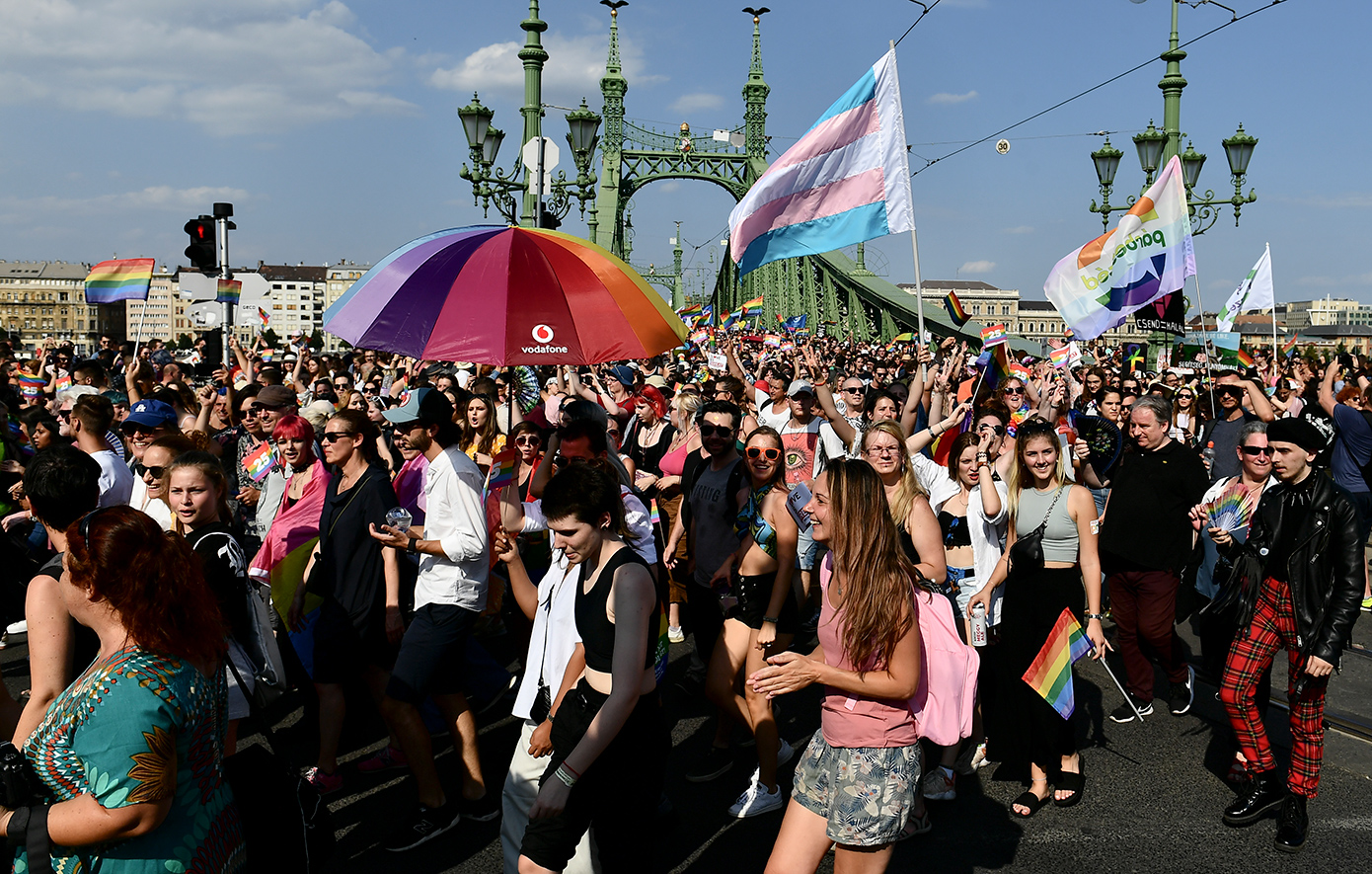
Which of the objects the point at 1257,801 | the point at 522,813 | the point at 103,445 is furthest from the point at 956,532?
the point at 103,445

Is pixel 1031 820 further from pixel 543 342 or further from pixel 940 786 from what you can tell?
pixel 543 342

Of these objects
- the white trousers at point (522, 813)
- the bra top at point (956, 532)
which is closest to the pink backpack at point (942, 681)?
the white trousers at point (522, 813)

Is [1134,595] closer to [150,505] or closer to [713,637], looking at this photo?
[713,637]

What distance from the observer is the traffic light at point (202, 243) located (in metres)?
10.0

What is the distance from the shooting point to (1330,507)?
3.98m

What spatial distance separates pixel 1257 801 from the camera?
4102mm

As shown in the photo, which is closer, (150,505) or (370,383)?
(150,505)

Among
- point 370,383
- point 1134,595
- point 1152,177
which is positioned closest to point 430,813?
point 1134,595

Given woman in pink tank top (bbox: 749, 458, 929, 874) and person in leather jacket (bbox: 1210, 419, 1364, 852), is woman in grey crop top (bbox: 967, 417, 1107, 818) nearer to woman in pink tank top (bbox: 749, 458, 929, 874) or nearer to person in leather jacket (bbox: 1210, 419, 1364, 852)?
person in leather jacket (bbox: 1210, 419, 1364, 852)

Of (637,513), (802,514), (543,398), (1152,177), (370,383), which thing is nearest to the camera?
(637,513)

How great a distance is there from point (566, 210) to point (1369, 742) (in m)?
9.09

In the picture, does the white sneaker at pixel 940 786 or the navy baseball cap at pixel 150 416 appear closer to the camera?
the white sneaker at pixel 940 786

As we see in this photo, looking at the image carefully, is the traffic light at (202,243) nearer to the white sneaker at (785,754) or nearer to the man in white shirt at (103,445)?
the man in white shirt at (103,445)

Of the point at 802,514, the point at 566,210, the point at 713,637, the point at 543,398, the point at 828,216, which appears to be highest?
the point at 566,210
